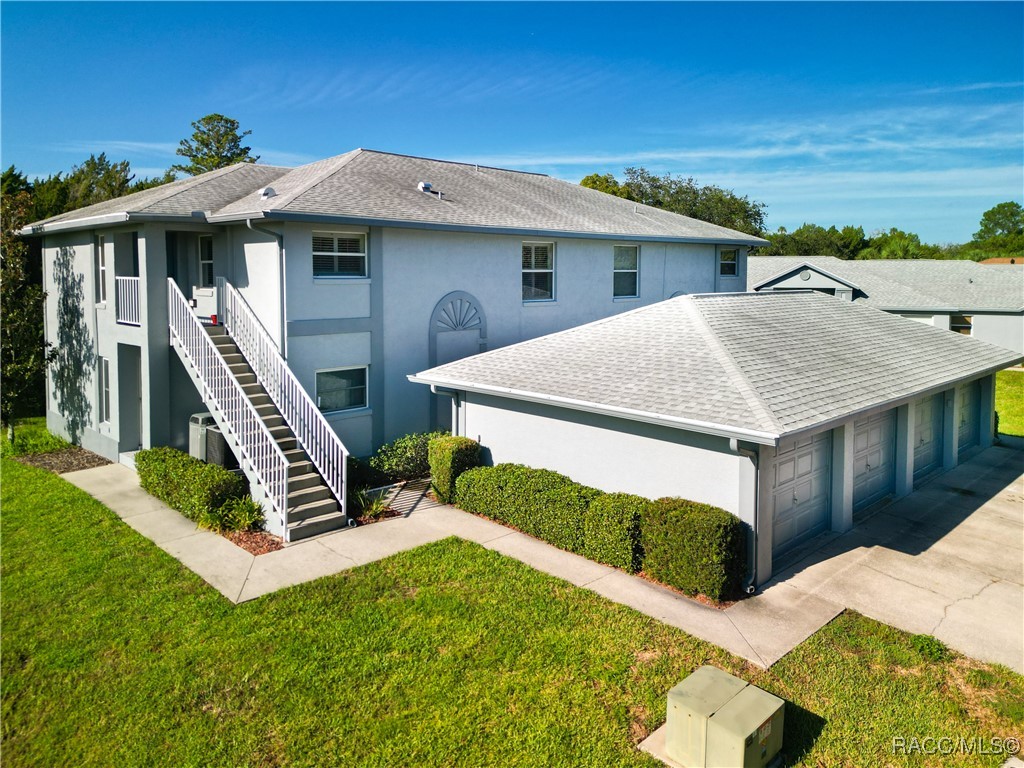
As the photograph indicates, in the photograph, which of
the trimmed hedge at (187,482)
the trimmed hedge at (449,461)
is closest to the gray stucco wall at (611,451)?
the trimmed hedge at (449,461)

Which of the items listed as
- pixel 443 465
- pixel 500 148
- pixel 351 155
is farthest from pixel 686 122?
pixel 443 465

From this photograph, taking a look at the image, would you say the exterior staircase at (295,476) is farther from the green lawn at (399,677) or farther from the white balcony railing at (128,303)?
the white balcony railing at (128,303)

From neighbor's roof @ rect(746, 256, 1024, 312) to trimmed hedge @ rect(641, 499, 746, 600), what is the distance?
2800 centimetres

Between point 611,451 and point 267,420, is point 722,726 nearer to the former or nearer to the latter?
point 611,451

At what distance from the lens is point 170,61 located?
1709cm

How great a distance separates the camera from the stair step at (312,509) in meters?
11.5

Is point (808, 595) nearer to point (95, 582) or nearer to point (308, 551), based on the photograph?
point (308, 551)

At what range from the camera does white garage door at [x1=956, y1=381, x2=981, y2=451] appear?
16717mm

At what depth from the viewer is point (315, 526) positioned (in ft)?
37.5

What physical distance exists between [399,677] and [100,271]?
45.5ft

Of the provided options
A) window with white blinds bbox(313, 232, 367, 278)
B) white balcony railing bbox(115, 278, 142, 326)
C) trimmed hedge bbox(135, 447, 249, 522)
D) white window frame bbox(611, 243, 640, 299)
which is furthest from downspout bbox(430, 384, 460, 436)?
white window frame bbox(611, 243, 640, 299)

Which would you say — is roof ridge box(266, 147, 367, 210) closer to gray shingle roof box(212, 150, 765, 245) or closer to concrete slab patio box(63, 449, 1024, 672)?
gray shingle roof box(212, 150, 765, 245)

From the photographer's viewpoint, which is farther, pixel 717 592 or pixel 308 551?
pixel 308 551

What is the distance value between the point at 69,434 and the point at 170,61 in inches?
388
